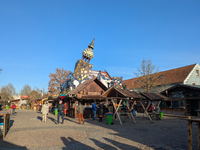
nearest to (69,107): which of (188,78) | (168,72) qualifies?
(188,78)

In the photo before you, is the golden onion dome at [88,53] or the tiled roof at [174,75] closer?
the tiled roof at [174,75]

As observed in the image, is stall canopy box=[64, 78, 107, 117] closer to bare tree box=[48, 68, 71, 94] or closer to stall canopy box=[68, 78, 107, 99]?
stall canopy box=[68, 78, 107, 99]

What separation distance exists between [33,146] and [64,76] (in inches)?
1764

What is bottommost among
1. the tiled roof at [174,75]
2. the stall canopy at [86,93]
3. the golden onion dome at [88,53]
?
the stall canopy at [86,93]

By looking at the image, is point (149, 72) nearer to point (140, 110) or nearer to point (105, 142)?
point (140, 110)

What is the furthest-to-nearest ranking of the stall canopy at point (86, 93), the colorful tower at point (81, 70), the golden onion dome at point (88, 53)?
the golden onion dome at point (88, 53) < the colorful tower at point (81, 70) < the stall canopy at point (86, 93)

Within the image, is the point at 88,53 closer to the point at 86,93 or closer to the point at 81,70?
the point at 81,70

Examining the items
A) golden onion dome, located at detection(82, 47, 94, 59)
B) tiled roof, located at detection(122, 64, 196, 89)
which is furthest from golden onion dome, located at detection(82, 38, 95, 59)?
tiled roof, located at detection(122, 64, 196, 89)

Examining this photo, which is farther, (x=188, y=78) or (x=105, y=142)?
(x=188, y=78)

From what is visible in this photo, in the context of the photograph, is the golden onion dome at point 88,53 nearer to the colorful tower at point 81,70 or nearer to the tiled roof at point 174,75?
the colorful tower at point 81,70

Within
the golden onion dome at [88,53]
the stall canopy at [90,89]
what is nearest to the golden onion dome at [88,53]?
the golden onion dome at [88,53]

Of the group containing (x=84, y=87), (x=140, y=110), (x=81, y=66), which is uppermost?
(x=81, y=66)

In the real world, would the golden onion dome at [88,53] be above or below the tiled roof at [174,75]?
above

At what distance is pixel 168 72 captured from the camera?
135 feet
